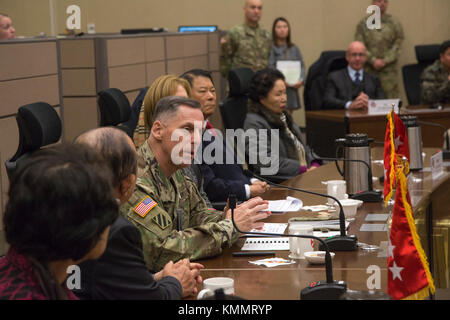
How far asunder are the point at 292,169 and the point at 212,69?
170 inches

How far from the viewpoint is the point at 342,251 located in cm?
219

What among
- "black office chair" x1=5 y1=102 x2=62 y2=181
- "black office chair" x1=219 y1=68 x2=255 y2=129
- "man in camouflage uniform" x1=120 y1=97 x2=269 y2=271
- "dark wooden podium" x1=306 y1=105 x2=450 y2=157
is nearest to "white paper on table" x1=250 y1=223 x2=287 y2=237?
"man in camouflage uniform" x1=120 y1=97 x2=269 y2=271

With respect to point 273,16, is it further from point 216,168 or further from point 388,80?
point 216,168

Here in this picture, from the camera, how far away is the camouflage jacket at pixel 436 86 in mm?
6121

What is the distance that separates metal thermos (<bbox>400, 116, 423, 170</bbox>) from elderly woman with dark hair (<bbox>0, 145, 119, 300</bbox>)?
2.64m

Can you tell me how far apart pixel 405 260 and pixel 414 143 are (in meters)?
2.06

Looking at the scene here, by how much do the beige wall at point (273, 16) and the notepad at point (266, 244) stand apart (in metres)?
7.14

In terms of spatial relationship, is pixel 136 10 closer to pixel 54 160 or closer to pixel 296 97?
pixel 296 97

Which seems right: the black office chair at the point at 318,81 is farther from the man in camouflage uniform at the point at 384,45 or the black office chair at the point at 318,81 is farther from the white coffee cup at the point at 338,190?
the white coffee cup at the point at 338,190

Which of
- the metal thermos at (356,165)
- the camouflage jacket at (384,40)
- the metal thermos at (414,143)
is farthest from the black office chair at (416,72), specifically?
the metal thermos at (356,165)

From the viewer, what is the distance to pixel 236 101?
4668 mm

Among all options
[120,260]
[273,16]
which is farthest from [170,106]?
[273,16]

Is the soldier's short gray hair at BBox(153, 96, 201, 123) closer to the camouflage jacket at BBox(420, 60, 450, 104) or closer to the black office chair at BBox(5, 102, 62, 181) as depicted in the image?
the black office chair at BBox(5, 102, 62, 181)
